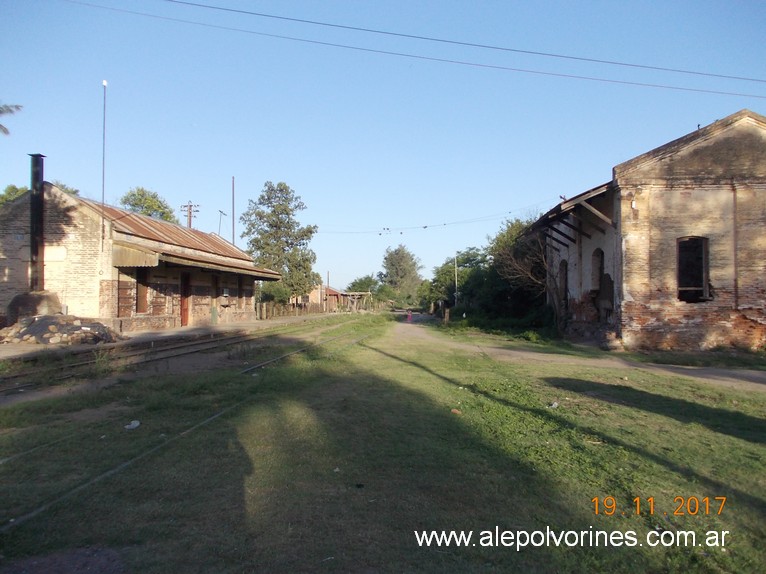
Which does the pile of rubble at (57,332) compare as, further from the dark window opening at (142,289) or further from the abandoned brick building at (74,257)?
the dark window opening at (142,289)

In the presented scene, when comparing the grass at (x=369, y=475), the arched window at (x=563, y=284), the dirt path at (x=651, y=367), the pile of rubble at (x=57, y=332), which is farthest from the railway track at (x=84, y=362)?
the arched window at (x=563, y=284)

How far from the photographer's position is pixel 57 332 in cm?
1730

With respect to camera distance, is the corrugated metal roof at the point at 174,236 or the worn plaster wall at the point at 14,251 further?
Result: the corrugated metal roof at the point at 174,236

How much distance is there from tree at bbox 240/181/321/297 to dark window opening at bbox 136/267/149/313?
27377 millimetres

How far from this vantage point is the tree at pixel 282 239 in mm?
52406

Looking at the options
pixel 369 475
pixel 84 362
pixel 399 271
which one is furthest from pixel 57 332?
pixel 399 271

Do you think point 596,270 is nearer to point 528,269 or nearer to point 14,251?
point 528,269

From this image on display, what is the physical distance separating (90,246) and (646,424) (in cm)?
2214

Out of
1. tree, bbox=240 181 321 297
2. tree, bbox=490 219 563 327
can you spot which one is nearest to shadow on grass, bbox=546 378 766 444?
tree, bbox=490 219 563 327

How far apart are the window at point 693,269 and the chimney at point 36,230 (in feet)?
83.1

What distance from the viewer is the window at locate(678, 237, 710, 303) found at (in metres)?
18.8

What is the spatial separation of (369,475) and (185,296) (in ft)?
83.8

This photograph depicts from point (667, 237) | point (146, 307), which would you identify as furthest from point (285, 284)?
point (667, 237)

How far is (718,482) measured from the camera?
183 inches
